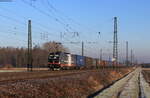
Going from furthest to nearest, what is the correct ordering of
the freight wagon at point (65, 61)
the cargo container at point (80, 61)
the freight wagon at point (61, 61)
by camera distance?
→ the cargo container at point (80, 61), the freight wagon at point (65, 61), the freight wagon at point (61, 61)

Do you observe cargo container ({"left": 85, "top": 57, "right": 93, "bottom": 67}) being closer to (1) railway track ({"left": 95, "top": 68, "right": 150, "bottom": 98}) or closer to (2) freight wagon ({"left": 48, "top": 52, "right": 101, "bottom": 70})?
(2) freight wagon ({"left": 48, "top": 52, "right": 101, "bottom": 70})

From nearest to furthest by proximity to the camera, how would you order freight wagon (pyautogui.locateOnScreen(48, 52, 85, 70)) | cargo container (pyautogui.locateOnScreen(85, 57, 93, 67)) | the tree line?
freight wagon (pyautogui.locateOnScreen(48, 52, 85, 70)), cargo container (pyautogui.locateOnScreen(85, 57, 93, 67)), the tree line

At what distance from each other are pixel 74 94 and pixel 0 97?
30.4ft

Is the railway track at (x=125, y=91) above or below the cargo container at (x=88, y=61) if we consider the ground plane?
below

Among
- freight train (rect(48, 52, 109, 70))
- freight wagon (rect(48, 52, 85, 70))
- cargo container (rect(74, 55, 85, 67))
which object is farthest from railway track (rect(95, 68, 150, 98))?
cargo container (rect(74, 55, 85, 67))

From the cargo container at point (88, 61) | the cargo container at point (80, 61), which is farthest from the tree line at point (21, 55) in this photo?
the cargo container at point (80, 61)

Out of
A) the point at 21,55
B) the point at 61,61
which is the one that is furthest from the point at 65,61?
the point at 21,55

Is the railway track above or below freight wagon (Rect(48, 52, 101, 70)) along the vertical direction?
below

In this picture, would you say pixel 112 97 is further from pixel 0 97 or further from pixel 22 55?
pixel 22 55

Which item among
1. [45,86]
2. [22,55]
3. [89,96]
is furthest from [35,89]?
[22,55]

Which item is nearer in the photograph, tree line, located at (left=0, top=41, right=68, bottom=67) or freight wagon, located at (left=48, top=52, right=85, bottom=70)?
freight wagon, located at (left=48, top=52, right=85, bottom=70)

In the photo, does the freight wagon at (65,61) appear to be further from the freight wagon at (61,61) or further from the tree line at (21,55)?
the tree line at (21,55)

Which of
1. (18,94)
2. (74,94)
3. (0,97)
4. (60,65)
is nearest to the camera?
(0,97)

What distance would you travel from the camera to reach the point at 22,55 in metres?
141
